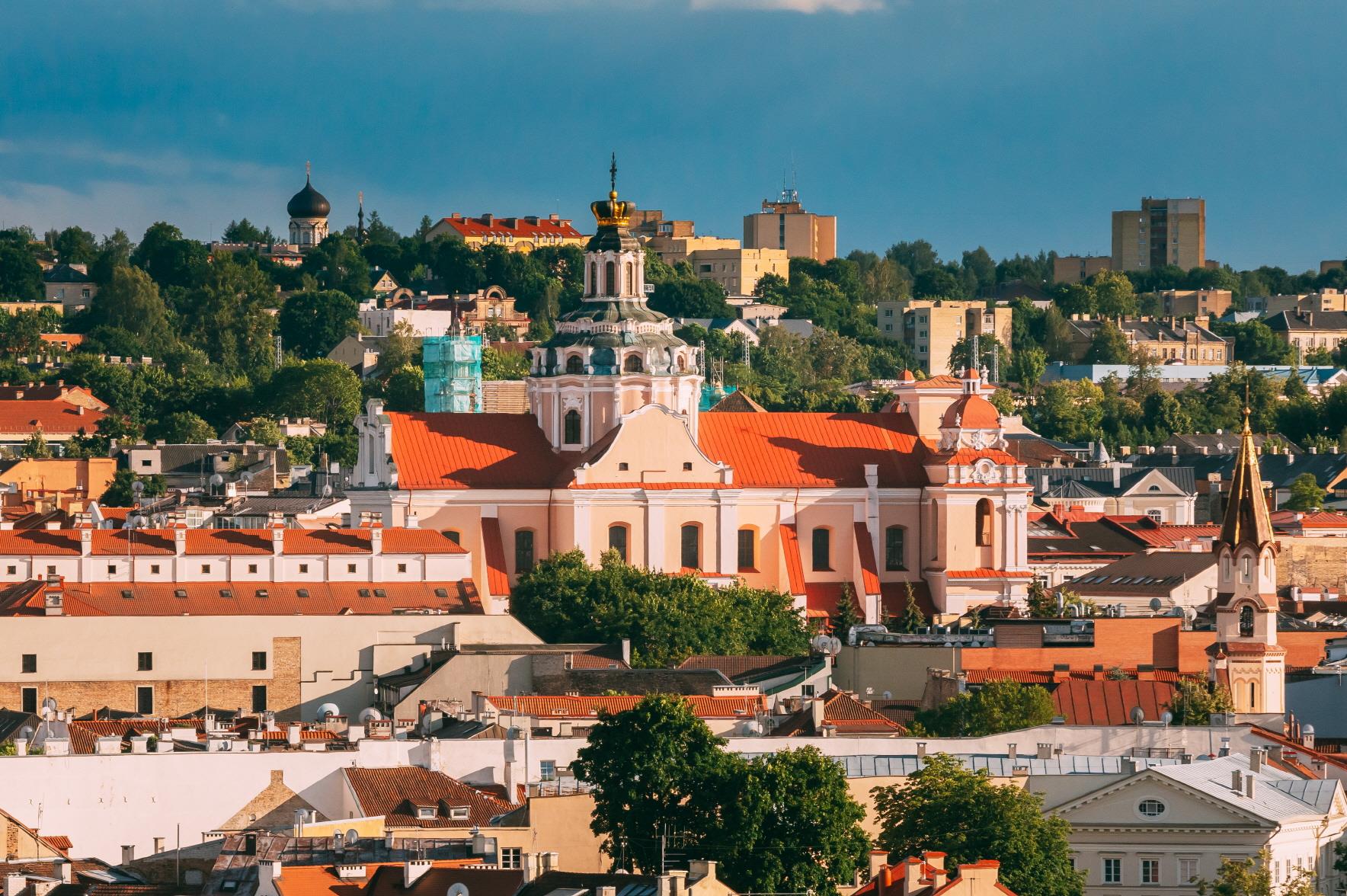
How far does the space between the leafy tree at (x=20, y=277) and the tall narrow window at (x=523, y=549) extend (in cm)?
8823

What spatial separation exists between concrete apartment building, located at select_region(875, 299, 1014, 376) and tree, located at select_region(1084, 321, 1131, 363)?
11.9ft

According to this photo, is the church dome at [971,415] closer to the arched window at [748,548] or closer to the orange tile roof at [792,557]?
the orange tile roof at [792,557]

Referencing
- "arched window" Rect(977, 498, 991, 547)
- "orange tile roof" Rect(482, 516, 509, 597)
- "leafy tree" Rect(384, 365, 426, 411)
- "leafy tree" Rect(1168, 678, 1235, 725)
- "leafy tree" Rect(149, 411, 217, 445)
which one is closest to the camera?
"leafy tree" Rect(1168, 678, 1235, 725)

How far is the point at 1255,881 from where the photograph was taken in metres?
43.4

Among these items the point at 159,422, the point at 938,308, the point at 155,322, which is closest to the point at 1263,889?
the point at 159,422

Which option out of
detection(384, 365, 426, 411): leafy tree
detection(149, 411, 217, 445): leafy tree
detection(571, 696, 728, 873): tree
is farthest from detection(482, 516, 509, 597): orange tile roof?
detection(149, 411, 217, 445): leafy tree

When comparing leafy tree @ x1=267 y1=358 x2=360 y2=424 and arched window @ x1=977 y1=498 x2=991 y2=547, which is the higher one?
leafy tree @ x1=267 y1=358 x2=360 y2=424

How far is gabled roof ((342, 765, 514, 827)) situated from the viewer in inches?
1847

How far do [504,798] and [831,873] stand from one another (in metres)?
6.99

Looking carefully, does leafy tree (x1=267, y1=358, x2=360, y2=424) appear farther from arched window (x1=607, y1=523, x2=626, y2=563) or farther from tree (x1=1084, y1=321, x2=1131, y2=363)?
arched window (x1=607, y1=523, x2=626, y2=563)

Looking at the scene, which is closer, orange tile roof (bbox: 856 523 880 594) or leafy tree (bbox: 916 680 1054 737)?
leafy tree (bbox: 916 680 1054 737)

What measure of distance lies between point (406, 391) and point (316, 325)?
26539mm

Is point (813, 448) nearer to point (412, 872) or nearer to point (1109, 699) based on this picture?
point (1109, 699)

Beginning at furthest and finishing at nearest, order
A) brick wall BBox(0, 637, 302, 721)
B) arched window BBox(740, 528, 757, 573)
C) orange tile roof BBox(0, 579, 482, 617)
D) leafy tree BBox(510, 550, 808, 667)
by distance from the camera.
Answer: arched window BBox(740, 528, 757, 573), leafy tree BBox(510, 550, 808, 667), orange tile roof BBox(0, 579, 482, 617), brick wall BBox(0, 637, 302, 721)
